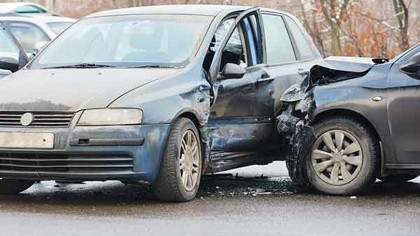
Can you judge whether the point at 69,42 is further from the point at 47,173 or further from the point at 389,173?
the point at 389,173

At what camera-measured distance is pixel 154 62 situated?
8.38 metres

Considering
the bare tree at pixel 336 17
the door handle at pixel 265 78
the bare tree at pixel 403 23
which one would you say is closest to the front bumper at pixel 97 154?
the door handle at pixel 265 78

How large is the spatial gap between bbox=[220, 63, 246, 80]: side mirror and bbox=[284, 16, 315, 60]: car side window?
1.71m

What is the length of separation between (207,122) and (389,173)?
62.0 inches

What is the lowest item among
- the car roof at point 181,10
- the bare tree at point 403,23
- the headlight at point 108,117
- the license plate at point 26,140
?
the bare tree at point 403,23

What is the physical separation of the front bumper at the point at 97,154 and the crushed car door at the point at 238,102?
38.2 inches

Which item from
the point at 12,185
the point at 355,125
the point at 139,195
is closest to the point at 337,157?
the point at 355,125

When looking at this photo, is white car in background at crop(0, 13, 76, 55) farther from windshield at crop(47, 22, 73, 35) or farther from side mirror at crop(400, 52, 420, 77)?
side mirror at crop(400, 52, 420, 77)

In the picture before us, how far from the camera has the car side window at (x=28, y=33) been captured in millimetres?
15812

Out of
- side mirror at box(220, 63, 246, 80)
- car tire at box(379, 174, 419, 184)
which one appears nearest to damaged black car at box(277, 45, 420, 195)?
side mirror at box(220, 63, 246, 80)

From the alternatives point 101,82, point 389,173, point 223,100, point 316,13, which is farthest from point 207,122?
point 316,13

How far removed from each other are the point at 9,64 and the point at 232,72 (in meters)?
2.90

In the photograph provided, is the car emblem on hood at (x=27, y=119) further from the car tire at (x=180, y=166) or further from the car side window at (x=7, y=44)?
the car side window at (x=7, y=44)

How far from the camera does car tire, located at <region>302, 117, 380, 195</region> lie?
8333 mm
